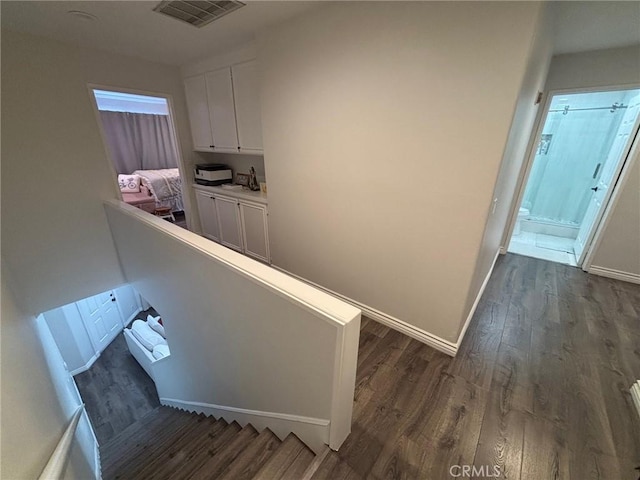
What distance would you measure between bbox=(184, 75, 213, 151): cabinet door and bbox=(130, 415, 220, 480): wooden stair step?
318 centimetres

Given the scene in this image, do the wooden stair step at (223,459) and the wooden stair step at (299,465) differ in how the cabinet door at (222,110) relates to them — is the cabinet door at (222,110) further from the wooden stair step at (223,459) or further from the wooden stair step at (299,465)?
the wooden stair step at (299,465)

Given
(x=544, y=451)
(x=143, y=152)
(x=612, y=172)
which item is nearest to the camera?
(x=544, y=451)

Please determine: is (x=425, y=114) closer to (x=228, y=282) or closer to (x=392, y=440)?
(x=228, y=282)

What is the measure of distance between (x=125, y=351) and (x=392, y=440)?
514 centimetres

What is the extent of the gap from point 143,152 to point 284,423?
7.63m

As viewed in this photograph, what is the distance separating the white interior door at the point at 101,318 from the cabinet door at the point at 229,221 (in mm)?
2672

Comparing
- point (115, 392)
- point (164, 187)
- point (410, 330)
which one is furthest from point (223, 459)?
point (164, 187)

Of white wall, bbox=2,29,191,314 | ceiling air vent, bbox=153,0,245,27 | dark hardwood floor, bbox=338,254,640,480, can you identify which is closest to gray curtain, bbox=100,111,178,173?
white wall, bbox=2,29,191,314

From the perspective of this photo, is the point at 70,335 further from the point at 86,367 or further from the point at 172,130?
the point at 172,130

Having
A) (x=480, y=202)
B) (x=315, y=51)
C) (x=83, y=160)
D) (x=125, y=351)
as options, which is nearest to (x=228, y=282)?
(x=480, y=202)

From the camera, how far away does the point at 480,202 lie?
1521 millimetres

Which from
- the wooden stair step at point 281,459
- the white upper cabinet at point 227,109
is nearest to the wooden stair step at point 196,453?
the wooden stair step at point 281,459

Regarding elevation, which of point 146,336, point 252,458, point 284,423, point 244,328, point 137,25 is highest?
point 137,25

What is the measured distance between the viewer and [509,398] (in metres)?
1.58
